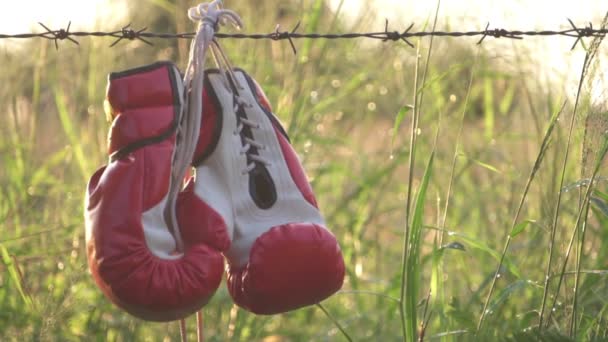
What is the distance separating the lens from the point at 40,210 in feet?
10.3

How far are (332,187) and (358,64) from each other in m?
0.41

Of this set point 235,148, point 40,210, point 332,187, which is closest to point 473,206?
point 332,187

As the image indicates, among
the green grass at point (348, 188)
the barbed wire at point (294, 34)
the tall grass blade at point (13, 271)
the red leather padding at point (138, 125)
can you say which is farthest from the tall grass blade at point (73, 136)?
the red leather padding at point (138, 125)

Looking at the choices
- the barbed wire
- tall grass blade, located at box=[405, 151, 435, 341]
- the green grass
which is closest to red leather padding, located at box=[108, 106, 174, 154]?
the barbed wire

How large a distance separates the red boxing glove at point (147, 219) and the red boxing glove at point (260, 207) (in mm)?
48

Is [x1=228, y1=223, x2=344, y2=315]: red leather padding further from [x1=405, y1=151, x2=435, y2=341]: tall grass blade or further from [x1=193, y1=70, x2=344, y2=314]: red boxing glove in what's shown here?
[x1=405, y1=151, x2=435, y2=341]: tall grass blade

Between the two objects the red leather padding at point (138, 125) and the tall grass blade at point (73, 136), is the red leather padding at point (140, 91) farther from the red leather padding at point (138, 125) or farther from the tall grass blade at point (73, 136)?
the tall grass blade at point (73, 136)

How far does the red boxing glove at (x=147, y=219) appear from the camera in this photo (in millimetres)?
1527

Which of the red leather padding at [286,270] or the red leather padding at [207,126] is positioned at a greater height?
the red leather padding at [207,126]

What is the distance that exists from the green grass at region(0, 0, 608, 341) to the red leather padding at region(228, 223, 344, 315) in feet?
1.36

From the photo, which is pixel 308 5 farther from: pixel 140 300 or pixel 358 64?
pixel 140 300

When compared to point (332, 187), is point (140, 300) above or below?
above

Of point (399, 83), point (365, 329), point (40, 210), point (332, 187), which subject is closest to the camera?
point (40, 210)

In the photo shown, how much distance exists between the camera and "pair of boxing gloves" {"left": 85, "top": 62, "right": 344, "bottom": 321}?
154 centimetres
